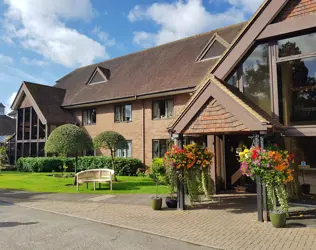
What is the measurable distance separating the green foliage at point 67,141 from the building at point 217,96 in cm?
529

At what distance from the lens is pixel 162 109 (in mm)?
19797

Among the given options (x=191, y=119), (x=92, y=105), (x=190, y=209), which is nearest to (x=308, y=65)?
(x=191, y=119)

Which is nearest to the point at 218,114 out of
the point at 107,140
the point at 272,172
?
the point at 272,172

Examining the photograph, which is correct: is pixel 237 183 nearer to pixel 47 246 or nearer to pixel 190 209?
pixel 190 209

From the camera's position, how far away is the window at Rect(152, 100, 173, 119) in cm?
1927

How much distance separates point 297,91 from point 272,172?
3269 millimetres

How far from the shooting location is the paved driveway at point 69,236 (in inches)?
238

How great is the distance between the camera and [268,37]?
946 cm

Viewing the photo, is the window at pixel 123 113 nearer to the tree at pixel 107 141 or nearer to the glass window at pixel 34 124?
the tree at pixel 107 141

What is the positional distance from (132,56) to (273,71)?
1984 centimetres

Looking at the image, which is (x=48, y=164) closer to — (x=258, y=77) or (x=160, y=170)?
(x=160, y=170)

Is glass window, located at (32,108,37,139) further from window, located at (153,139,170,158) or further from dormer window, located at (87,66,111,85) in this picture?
window, located at (153,139,170,158)

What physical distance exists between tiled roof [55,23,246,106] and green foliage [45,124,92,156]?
6.02 meters

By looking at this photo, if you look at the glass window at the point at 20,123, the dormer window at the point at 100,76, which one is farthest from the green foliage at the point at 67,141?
the glass window at the point at 20,123
